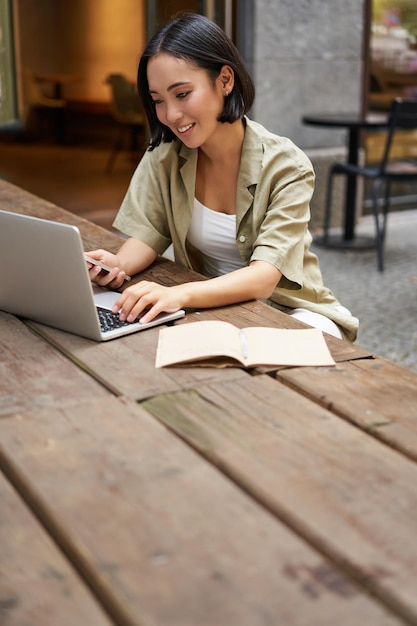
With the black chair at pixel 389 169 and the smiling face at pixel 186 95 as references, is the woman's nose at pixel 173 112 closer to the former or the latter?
the smiling face at pixel 186 95

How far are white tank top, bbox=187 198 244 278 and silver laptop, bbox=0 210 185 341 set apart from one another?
50 centimetres

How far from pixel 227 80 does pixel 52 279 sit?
0.76m

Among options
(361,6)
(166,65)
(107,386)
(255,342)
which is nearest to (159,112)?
(166,65)

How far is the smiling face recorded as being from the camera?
1923 mm

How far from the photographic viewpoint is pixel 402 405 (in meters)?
1.29

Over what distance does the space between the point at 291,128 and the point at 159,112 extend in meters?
3.78

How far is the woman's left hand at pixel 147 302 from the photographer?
1.65m

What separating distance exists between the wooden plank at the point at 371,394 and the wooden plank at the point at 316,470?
0.03 m

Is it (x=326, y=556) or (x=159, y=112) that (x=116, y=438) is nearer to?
(x=326, y=556)

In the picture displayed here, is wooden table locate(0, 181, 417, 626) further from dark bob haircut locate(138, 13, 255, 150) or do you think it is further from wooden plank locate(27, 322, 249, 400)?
dark bob haircut locate(138, 13, 255, 150)

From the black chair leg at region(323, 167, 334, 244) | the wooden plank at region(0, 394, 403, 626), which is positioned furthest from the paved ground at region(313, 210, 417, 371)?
the wooden plank at region(0, 394, 403, 626)

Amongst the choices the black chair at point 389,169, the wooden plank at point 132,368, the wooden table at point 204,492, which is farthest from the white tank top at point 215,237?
the black chair at point 389,169

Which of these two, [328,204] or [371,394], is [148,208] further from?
[328,204]

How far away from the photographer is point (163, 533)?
92 centimetres
